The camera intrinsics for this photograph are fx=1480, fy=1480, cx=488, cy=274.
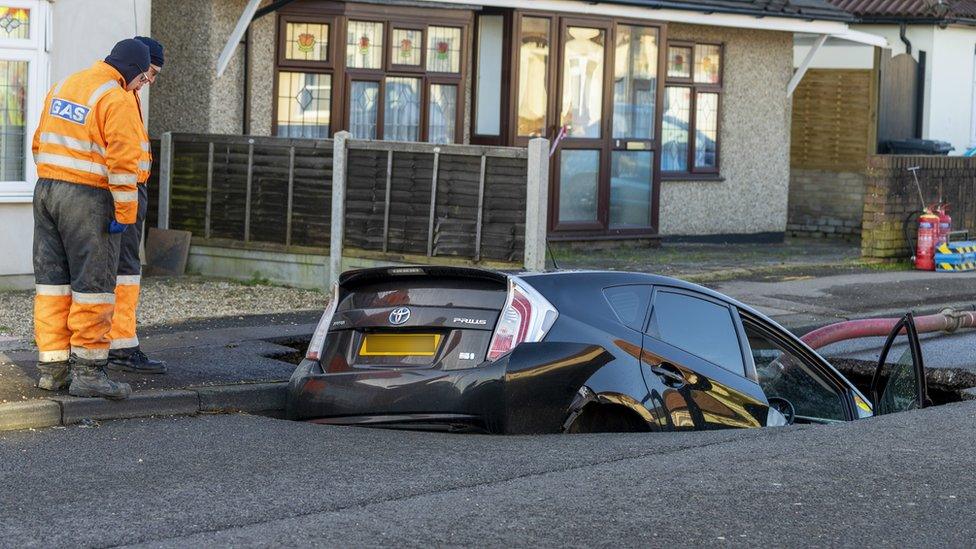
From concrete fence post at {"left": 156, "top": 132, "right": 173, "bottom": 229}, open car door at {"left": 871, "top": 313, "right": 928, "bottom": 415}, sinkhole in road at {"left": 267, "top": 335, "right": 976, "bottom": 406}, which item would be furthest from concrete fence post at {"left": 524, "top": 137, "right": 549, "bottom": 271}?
concrete fence post at {"left": 156, "top": 132, "right": 173, "bottom": 229}

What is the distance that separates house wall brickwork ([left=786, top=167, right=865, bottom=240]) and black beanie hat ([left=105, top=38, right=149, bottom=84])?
55.4 feet

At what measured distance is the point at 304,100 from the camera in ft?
54.2

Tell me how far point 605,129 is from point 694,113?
2.47m

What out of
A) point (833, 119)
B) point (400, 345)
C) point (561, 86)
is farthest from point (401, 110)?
point (400, 345)

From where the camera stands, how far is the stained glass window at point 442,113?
56.5ft

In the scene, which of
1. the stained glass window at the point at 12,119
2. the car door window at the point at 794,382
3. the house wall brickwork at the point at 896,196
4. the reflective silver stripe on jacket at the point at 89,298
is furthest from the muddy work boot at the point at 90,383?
the house wall brickwork at the point at 896,196

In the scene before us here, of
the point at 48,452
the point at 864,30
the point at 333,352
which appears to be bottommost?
the point at 48,452

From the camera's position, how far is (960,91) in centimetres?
2505

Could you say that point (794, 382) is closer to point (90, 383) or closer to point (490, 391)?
point (490, 391)

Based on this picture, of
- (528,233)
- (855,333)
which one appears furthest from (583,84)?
(855,333)

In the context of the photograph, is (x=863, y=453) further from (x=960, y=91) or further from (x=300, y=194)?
(x=960, y=91)

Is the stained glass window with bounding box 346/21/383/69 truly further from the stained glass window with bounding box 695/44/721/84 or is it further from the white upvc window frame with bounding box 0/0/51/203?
the stained glass window with bounding box 695/44/721/84

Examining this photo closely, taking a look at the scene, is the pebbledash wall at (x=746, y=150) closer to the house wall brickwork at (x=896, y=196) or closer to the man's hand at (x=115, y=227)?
the house wall brickwork at (x=896, y=196)

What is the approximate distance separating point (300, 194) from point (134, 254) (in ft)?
16.6
